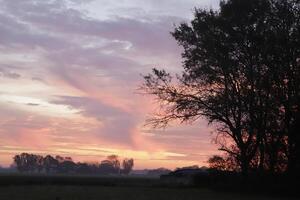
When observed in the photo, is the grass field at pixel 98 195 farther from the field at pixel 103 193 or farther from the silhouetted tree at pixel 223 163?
the silhouetted tree at pixel 223 163

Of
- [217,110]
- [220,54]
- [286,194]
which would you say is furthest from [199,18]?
[286,194]

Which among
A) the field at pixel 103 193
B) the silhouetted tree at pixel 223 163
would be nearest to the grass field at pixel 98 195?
the field at pixel 103 193

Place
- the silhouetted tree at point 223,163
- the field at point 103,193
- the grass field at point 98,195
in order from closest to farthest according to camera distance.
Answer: the grass field at point 98,195, the field at point 103,193, the silhouetted tree at point 223,163

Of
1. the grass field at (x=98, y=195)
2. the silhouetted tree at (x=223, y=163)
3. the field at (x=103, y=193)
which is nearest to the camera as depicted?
the grass field at (x=98, y=195)

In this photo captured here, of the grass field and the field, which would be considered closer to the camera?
the grass field

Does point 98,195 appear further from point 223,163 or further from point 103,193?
point 223,163

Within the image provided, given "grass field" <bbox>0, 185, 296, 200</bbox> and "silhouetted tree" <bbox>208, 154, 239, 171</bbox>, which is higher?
"silhouetted tree" <bbox>208, 154, 239, 171</bbox>

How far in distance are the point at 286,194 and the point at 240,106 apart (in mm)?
8509

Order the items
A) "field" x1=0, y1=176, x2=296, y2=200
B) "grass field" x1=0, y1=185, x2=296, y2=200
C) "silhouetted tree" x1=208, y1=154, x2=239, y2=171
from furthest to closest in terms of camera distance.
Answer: "silhouetted tree" x1=208, y1=154, x2=239, y2=171, "field" x1=0, y1=176, x2=296, y2=200, "grass field" x1=0, y1=185, x2=296, y2=200

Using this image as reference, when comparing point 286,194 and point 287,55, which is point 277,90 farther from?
point 286,194

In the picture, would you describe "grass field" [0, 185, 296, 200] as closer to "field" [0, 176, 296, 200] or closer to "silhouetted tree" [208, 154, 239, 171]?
"field" [0, 176, 296, 200]

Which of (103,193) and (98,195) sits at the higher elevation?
(103,193)

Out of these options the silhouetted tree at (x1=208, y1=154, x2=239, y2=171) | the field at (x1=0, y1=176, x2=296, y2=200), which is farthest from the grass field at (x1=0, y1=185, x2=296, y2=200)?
the silhouetted tree at (x1=208, y1=154, x2=239, y2=171)

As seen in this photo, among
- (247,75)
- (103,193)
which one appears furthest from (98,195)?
(247,75)
